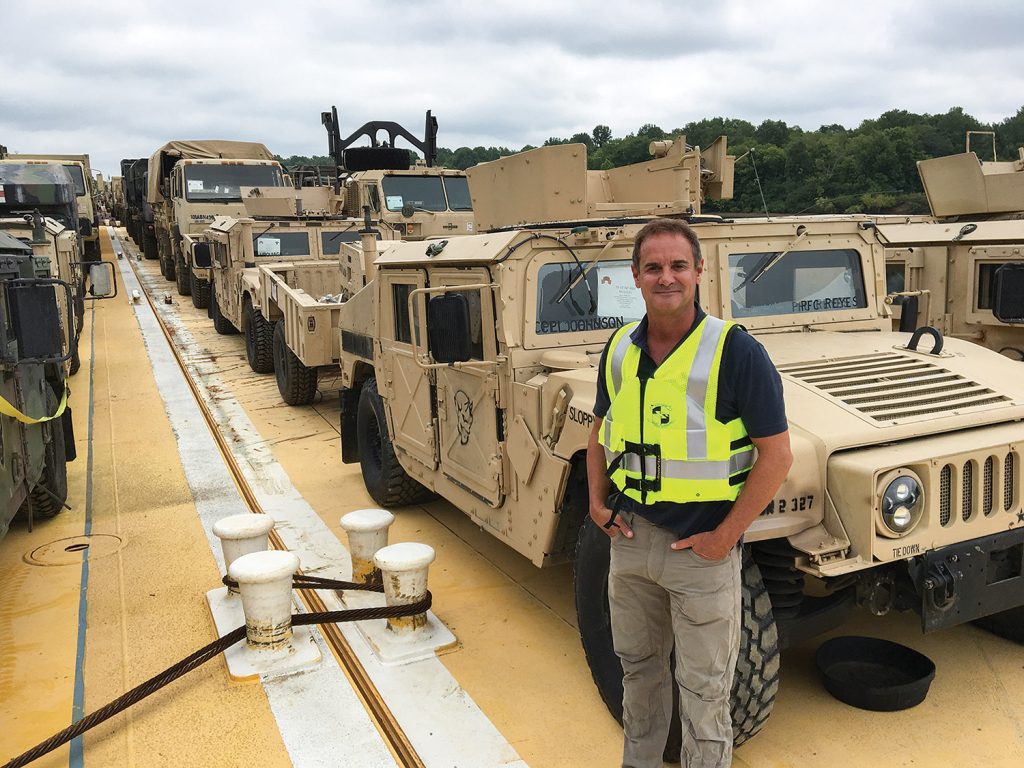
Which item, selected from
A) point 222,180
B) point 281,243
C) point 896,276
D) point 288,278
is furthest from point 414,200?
point 896,276

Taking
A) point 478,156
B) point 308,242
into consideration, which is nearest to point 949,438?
point 308,242

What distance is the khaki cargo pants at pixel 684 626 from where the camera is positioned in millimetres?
2410

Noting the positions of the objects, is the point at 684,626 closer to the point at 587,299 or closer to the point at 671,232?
the point at 671,232

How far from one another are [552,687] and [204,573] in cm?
223

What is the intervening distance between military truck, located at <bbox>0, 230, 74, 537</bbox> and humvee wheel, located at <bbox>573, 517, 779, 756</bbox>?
8.20 feet

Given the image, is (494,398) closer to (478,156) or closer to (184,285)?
(184,285)

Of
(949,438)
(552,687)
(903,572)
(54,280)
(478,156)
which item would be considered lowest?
(552,687)

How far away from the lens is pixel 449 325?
12.6ft

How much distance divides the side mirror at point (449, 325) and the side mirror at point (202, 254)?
9551mm

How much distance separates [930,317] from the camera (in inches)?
286

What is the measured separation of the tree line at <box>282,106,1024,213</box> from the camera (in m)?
13.8

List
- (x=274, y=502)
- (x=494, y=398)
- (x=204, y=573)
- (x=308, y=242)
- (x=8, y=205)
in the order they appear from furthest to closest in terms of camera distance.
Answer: (x=8, y=205)
(x=308, y=242)
(x=274, y=502)
(x=204, y=573)
(x=494, y=398)

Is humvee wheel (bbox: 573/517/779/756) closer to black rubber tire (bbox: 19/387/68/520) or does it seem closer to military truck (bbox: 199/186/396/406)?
black rubber tire (bbox: 19/387/68/520)

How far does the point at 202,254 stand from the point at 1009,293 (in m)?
10.0
